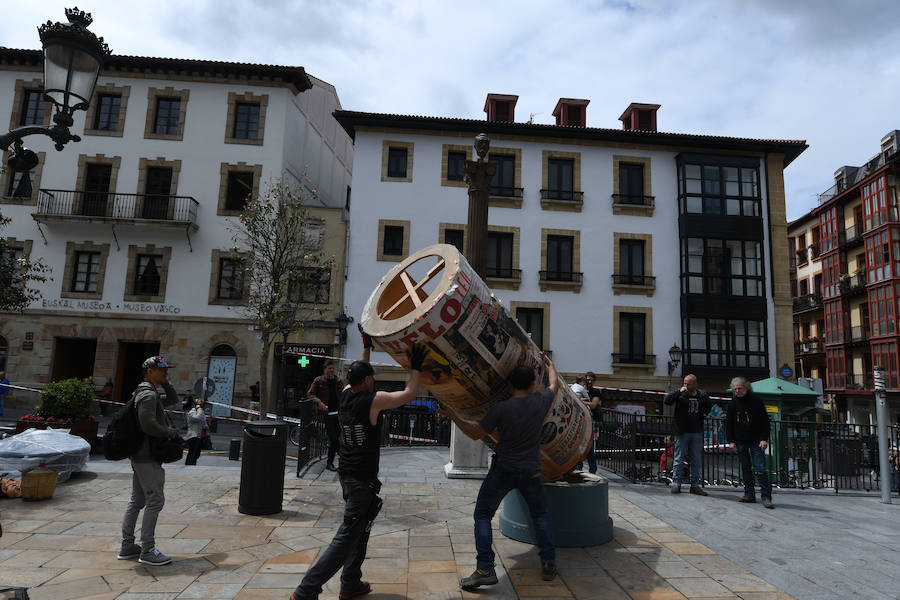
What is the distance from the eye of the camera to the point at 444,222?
23000mm

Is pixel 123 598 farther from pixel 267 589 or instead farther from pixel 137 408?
pixel 137 408

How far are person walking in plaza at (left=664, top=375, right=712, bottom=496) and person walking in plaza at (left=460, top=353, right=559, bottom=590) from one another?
462 cm

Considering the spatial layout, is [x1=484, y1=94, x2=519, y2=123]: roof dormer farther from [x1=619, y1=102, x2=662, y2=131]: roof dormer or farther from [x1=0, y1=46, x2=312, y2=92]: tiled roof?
[x1=0, y1=46, x2=312, y2=92]: tiled roof

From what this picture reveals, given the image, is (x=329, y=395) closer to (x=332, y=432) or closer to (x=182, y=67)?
(x=332, y=432)

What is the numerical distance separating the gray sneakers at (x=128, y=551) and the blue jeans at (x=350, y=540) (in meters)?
2.03

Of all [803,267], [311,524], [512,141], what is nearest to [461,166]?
[512,141]

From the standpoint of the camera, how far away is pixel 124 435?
4.84m

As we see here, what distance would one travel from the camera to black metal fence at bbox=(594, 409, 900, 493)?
9469mm

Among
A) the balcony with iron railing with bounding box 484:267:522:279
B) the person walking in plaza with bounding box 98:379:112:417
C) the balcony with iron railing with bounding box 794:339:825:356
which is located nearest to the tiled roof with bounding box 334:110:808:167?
the balcony with iron railing with bounding box 484:267:522:279

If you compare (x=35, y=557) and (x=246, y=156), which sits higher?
(x=246, y=156)

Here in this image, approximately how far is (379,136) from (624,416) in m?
17.8

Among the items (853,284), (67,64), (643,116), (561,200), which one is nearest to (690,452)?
(67,64)

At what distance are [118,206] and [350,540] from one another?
22.8 meters

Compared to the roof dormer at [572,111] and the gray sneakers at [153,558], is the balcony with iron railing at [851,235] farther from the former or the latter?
the gray sneakers at [153,558]
